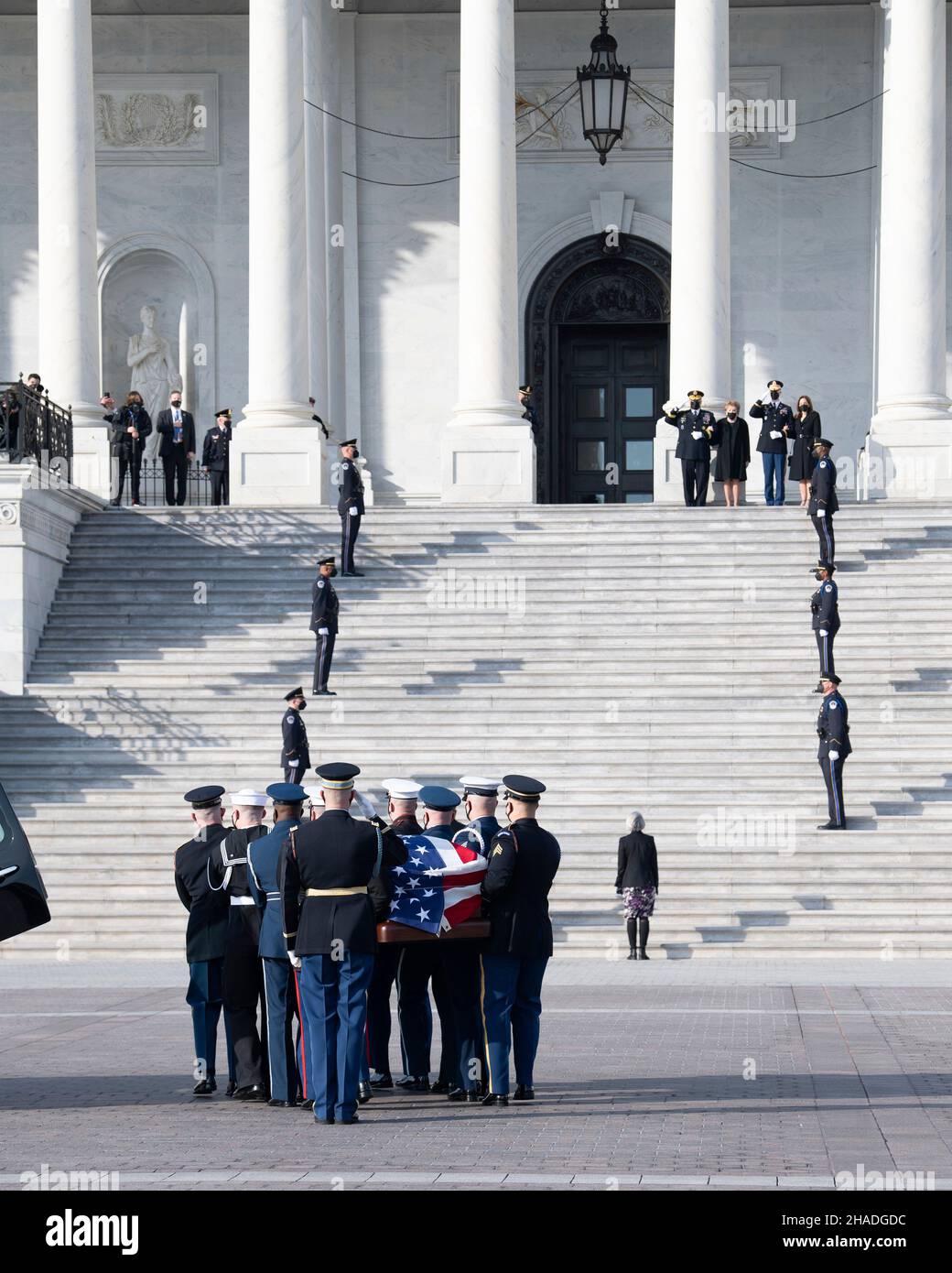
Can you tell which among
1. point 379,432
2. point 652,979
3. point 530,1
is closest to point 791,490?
point 379,432

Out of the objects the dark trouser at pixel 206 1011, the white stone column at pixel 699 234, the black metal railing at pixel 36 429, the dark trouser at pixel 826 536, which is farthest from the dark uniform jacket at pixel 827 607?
the dark trouser at pixel 206 1011

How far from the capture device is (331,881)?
12555 millimetres

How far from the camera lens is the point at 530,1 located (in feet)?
145

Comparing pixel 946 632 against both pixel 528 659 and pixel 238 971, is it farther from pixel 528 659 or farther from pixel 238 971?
pixel 238 971

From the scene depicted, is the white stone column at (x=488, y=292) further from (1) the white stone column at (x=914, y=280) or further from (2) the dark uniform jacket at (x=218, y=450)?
(1) the white stone column at (x=914, y=280)

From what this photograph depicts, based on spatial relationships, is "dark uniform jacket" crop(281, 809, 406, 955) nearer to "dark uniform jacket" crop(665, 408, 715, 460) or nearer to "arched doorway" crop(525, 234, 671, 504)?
"dark uniform jacket" crop(665, 408, 715, 460)

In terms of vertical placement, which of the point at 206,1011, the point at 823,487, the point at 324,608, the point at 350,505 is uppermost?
the point at 823,487

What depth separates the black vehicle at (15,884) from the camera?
13.0m

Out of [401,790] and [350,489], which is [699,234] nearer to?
[350,489]

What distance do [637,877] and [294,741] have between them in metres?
5.07

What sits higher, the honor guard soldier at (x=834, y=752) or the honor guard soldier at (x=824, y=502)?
the honor guard soldier at (x=824, y=502)

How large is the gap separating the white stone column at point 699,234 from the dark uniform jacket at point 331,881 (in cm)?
2378


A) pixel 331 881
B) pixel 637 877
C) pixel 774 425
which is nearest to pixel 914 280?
pixel 774 425

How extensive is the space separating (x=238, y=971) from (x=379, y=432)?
31.2 m
